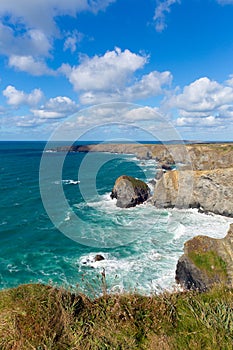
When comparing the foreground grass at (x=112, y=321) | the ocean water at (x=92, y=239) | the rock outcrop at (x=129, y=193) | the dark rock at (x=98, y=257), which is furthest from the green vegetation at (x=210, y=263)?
the rock outcrop at (x=129, y=193)

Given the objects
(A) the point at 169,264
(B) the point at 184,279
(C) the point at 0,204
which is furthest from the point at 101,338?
(C) the point at 0,204

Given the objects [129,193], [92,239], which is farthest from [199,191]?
[92,239]

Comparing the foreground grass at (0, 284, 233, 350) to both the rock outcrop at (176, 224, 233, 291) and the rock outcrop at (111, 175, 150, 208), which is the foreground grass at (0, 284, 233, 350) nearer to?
the rock outcrop at (176, 224, 233, 291)

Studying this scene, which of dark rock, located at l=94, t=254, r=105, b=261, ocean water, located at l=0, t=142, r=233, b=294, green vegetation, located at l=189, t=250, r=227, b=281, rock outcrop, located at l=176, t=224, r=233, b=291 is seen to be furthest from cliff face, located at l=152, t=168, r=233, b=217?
green vegetation, located at l=189, t=250, r=227, b=281

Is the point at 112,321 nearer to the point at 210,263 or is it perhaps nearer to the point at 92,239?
the point at 210,263

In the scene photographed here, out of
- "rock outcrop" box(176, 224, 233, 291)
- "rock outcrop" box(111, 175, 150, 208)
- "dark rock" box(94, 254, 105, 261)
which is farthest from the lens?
"rock outcrop" box(111, 175, 150, 208)
